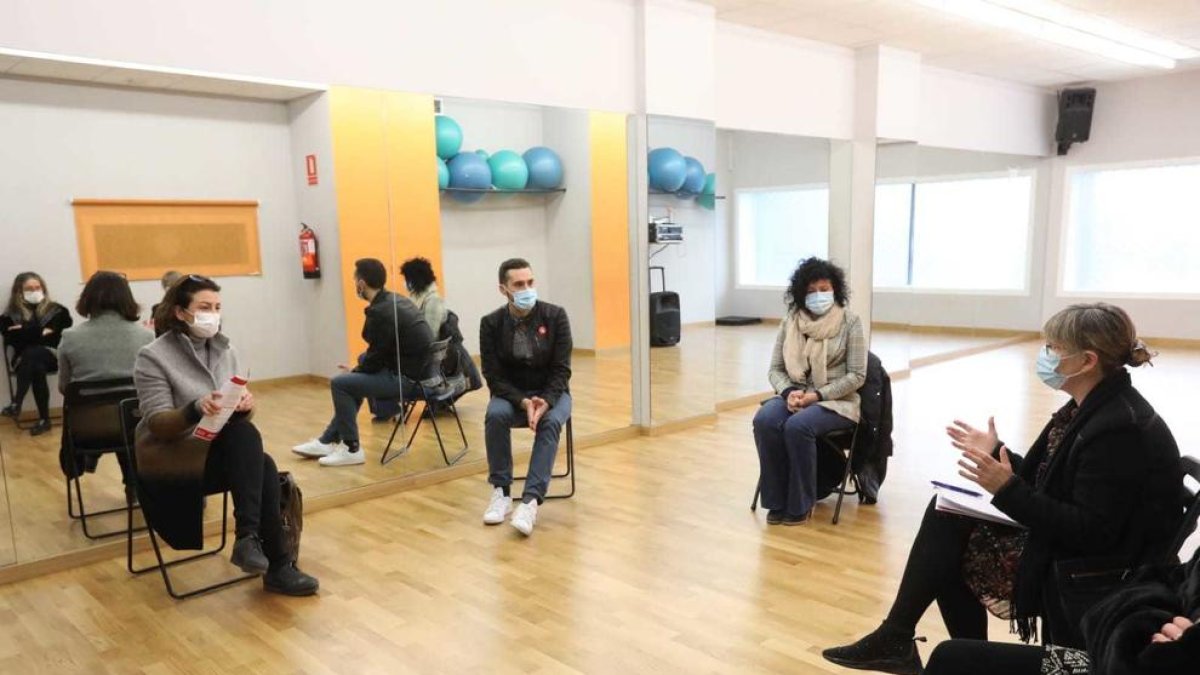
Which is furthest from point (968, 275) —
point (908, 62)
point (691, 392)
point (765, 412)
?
point (765, 412)

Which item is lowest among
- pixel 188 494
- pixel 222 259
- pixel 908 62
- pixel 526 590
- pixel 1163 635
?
pixel 526 590

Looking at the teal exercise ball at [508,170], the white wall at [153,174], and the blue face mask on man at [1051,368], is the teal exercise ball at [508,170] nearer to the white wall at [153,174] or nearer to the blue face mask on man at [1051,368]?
the white wall at [153,174]

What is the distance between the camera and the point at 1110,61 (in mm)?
8023

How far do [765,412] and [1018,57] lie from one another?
574cm

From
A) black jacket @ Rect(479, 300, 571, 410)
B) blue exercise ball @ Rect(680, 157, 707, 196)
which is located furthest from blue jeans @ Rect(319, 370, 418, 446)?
blue exercise ball @ Rect(680, 157, 707, 196)

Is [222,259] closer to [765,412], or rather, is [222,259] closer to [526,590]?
[526,590]

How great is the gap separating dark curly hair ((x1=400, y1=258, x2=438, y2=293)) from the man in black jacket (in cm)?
11

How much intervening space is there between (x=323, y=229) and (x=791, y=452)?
2656mm

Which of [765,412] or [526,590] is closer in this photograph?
[526,590]

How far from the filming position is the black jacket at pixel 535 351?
413 cm

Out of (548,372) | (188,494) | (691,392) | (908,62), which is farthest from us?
(908,62)

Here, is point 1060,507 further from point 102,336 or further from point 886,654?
point 102,336

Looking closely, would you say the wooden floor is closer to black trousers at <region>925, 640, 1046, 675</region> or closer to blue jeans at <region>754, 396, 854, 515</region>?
blue jeans at <region>754, 396, 854, 515</region>

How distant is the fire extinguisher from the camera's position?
430 cm
